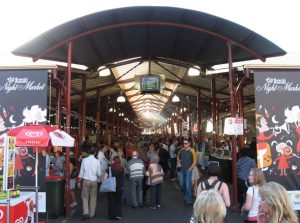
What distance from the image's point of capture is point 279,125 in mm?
10039

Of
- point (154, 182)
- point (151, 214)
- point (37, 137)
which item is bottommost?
point (151, 214)

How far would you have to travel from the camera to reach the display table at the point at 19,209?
21.6ft

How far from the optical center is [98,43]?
13.0 metres

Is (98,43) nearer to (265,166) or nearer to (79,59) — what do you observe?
(79,59)

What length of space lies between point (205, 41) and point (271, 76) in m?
3.16

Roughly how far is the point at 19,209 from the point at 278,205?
503 centimetres

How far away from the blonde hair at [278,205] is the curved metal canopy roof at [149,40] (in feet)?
24.3

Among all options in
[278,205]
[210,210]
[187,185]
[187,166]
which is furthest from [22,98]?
[278,205]

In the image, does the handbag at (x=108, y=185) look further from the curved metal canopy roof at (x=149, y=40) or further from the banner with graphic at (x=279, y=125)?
the curved metal canopy roof at (x=149, y=40)

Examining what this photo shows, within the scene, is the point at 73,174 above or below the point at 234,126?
below

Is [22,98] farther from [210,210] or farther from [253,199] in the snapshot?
[210,210]

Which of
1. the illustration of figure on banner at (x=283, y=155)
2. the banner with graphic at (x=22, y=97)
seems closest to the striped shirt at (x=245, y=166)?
the illustration of figure on banner at (x=283, y=155)

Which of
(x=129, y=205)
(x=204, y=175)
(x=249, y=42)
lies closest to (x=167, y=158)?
(x=204, y=175)

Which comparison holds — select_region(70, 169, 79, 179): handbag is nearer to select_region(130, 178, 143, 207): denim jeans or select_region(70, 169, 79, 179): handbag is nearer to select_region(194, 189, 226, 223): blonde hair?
select_region(130, 178, 143, 207): denim jeans
